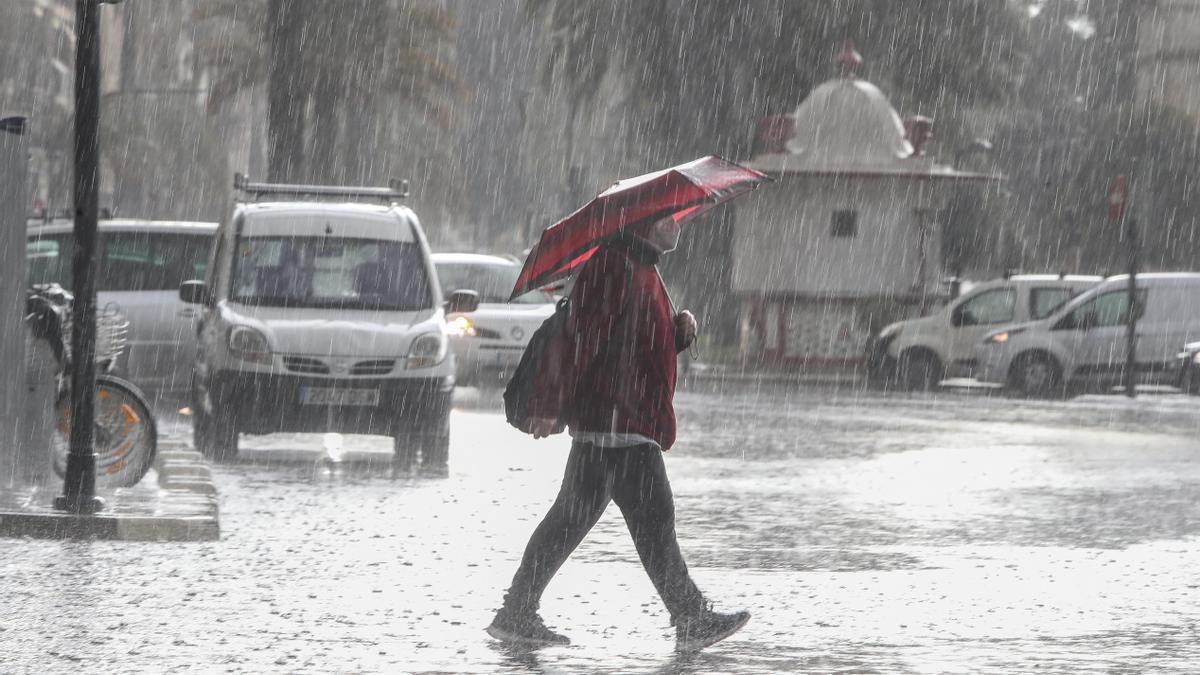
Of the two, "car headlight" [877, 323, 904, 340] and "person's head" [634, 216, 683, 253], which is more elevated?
"person's head" [634, 216, 683, 253]

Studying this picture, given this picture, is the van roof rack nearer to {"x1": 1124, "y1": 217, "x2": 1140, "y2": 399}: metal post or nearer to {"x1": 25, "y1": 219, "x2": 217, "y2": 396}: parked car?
{"x1": 25, "y1": 219, "x2": 217, "y2": 396}: parked car

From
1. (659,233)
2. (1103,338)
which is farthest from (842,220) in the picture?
(659,233)

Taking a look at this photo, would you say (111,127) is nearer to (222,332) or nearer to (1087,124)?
(1087,124)

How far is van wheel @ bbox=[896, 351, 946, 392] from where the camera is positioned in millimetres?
29125

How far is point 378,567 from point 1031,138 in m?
51.5

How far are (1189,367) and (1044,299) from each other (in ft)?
9.34

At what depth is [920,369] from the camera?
29172mm

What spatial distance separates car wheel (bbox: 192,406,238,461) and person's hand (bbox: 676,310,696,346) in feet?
25.4

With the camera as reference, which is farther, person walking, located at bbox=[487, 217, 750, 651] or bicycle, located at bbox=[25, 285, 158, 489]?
bicycle, located at bbox=[25, 285, 158, 489]

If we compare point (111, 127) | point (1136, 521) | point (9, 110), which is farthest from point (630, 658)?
point (9, 110)

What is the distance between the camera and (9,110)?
216 ft

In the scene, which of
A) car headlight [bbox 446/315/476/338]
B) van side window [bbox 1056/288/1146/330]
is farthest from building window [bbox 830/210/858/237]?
car headlight [bbox 446/315/476/338]

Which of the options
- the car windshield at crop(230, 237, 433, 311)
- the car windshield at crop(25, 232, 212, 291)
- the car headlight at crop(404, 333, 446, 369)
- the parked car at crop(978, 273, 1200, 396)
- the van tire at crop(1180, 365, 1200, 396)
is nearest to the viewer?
the car headlight at crop(404, 333, 446, 369)

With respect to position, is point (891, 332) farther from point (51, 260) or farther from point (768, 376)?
point (51, 260)
